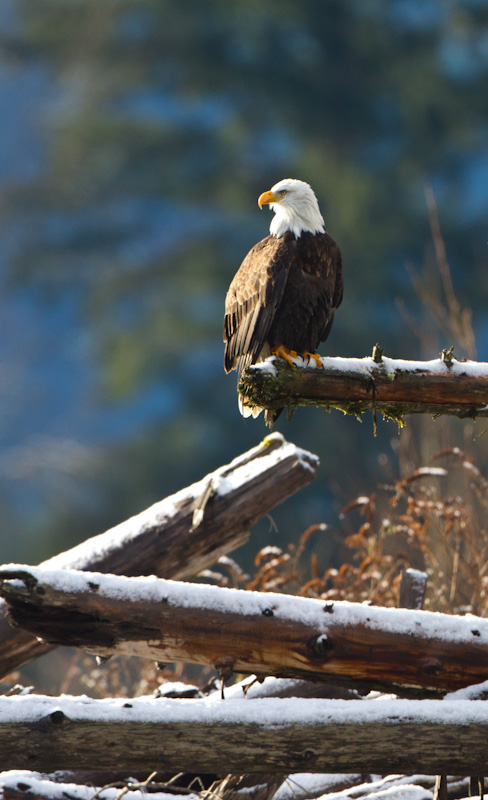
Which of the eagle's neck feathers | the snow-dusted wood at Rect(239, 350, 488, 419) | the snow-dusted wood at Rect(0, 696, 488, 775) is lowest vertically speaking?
the snow-dusted wood at Rect(0, 696, 488, 775)

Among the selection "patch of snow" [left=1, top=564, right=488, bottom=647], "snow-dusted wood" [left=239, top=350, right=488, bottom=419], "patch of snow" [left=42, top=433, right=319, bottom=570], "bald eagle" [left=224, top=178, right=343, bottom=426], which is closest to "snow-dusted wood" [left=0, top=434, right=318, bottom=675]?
"patch of snow" [left=42, top=433, right=319, bottom=570]

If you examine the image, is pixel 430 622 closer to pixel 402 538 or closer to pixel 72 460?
pixel 402 538

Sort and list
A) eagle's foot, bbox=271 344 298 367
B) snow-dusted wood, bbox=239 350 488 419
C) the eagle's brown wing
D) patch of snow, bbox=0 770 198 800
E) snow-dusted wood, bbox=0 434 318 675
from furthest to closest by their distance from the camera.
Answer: the eagle's brown wing < eagle's foot, bbox=271 344 298 367 < snow-dusted wood, bbox=0 434 318 675 < snow-dusted wood, bbox=239 350 488 419 < patch of snow, bbox=0 770 198 800

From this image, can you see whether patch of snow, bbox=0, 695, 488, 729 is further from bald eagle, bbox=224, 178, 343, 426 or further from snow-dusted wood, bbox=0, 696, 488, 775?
bald eagle, bbox=224, 178, 343, 426

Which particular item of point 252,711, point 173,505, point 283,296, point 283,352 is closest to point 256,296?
point 283,296

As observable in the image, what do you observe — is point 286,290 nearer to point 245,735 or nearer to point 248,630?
point 248,630

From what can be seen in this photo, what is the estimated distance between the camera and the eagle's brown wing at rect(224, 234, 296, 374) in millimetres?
5289

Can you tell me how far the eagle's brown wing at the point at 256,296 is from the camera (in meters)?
5.29

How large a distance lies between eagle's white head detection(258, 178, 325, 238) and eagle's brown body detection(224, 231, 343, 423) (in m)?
0.06

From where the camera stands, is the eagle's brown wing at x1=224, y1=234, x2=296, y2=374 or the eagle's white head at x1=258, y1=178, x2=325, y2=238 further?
the eagle's white head at x1=258, y1=178, x2=325, y2=238

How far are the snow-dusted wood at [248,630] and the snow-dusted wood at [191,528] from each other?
1180mm

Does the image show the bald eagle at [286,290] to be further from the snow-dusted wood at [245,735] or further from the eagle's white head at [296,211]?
the snow-dusted wood at [245,735]

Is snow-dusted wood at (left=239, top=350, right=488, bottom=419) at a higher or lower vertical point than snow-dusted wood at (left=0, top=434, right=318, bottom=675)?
higher

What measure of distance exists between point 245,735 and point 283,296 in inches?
109
